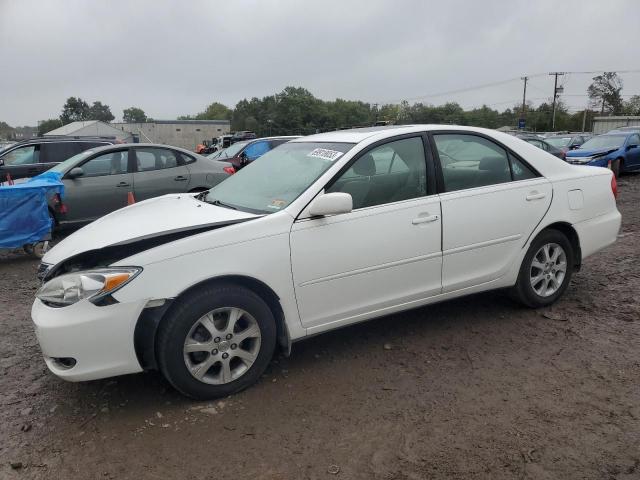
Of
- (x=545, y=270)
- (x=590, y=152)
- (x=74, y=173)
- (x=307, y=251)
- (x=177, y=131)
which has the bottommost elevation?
(x=590, y=152)

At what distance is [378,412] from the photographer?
301cm

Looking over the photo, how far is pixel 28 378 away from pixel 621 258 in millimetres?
6226

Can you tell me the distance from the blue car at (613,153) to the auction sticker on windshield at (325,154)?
13114 millimetres

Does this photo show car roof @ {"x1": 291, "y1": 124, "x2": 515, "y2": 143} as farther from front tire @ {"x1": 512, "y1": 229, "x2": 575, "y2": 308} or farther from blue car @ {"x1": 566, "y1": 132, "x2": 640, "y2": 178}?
blue car @ {"x1": 566, "y1": 132, "x2": 640, "y2": 178}

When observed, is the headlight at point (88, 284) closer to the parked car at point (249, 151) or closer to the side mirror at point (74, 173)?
the side mirror at point (74, 173)

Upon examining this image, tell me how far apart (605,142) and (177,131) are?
62795mm

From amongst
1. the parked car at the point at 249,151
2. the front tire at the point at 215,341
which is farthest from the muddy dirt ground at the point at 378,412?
the parked car at the point at 249,151

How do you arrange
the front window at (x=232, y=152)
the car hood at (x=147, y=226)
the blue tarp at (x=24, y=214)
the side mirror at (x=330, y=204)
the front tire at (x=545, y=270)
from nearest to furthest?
the car hood at (x=147, y=226), the side mirror at (x=330, y=204), the front tire at (x=545, y=270), the blue tarp at (x=24, y=214), the front window at (x=232, y=152)

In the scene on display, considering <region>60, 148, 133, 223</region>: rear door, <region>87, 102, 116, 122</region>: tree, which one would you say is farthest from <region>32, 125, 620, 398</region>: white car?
<region>87, 102, 116, 122</region>: tree

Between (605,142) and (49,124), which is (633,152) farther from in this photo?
(49,124)

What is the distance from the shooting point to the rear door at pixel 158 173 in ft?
27.6

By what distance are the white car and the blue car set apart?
11.6 metres

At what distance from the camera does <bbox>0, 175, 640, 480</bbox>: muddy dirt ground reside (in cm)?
257

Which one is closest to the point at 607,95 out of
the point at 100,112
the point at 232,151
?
the point at 232,151
